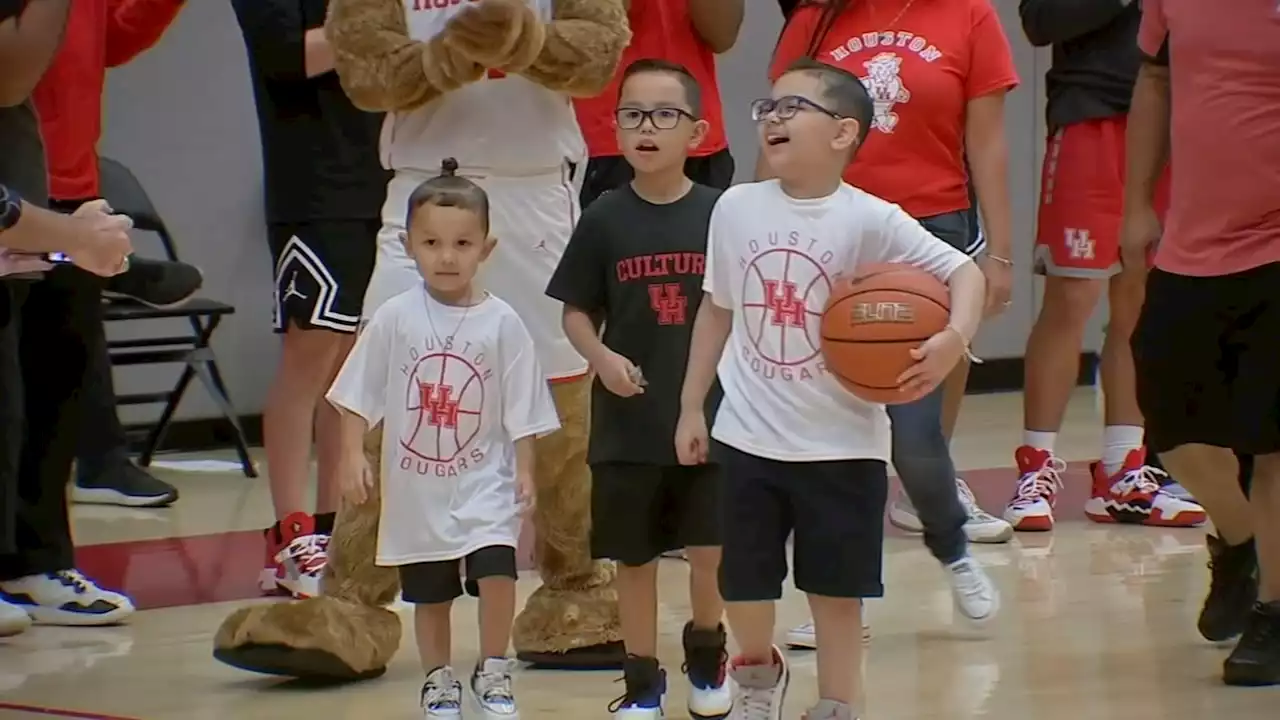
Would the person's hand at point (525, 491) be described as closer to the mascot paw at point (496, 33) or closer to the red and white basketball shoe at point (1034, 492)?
the mascot paw at point (496, 33)

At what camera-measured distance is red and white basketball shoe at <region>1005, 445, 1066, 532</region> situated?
5.55 metres

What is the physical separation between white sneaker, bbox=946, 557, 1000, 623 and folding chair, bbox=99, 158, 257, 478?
3518mm

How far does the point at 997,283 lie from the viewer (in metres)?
4.20

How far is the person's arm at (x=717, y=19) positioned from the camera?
4688mm

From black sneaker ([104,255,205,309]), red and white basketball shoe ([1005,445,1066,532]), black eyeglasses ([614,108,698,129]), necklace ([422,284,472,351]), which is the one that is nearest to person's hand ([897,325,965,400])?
black eyeglasses ([614,108,698,129])

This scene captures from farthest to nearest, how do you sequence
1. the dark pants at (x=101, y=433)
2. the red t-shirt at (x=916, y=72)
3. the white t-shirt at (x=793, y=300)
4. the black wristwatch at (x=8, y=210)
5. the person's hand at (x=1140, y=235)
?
the dark pants at (x=101, y=433) → the red t-shirt at (x=916, y=72) → the person's hand at (x=1140, y=235) → the white t-shirt at (x=793, y=300) → the black wristwatch at (x=8, y=210)

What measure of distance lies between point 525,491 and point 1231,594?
1.68 meters

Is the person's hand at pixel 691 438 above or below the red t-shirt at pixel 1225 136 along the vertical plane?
below

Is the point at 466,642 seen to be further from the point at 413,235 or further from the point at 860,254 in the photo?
the point at 860,254

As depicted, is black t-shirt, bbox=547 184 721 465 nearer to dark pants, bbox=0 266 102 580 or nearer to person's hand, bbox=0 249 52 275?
person's hand, bbox=0 249 52 275

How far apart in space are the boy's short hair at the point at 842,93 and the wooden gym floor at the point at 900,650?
1.17 m

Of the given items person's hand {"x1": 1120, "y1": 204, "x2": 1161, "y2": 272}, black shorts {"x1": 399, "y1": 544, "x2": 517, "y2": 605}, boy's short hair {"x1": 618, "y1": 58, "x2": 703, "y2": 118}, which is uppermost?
boy's short hair {"x1": 618, "y1": 58, "x2": 703, "y2": 118}

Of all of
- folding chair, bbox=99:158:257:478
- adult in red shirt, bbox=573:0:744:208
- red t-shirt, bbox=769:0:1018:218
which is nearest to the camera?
red t-shirt, bbox=769:0:1018:218

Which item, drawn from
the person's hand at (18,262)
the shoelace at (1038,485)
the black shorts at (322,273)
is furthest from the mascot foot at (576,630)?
the shoelace at (1038,485)
